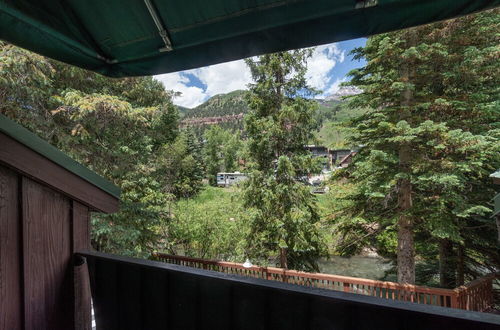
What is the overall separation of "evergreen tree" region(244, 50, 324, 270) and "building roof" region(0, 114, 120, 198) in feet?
18.4

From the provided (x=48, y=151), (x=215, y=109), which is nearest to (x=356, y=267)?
(x=48, y=151)

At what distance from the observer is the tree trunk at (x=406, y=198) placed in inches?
204

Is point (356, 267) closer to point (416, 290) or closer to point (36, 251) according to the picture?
point (416, 290)

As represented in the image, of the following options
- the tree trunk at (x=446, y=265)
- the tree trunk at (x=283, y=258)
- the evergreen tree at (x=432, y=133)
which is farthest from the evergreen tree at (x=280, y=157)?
the tree trunk at (x=446, y=265)

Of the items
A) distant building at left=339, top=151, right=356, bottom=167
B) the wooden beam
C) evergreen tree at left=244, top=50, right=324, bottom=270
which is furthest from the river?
the wooden beam

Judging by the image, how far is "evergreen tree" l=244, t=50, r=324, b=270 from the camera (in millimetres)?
6562

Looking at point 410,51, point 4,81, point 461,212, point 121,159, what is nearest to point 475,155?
point 461,212

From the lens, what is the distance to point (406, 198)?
5.41 meters

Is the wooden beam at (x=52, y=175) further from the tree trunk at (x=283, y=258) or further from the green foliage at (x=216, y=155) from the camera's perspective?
the green foliage at (x=216, y=155)

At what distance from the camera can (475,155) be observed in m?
4.53

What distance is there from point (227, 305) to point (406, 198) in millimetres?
5697

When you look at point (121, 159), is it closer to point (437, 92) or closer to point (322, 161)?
point (322, 161)

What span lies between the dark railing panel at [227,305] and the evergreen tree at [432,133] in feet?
15.4

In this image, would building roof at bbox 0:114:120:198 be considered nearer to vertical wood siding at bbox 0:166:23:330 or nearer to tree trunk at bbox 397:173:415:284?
vertical wood siding at bbox 0:166:23:330
